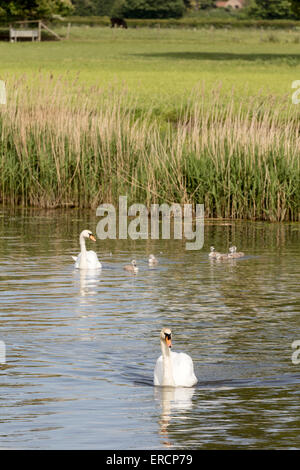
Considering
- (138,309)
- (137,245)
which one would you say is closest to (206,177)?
(137,245)

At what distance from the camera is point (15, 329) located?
15.4 meters

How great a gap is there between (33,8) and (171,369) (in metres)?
100

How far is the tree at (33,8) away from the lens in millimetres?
107875

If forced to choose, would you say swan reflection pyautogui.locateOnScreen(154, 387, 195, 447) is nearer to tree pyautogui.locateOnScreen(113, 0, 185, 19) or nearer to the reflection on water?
the reflection on water

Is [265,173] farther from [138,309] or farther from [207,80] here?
[207,80]

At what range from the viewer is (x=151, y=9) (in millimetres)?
168125

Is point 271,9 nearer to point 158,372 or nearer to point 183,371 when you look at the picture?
point 158,372

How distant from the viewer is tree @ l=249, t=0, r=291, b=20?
16900 centimetres
